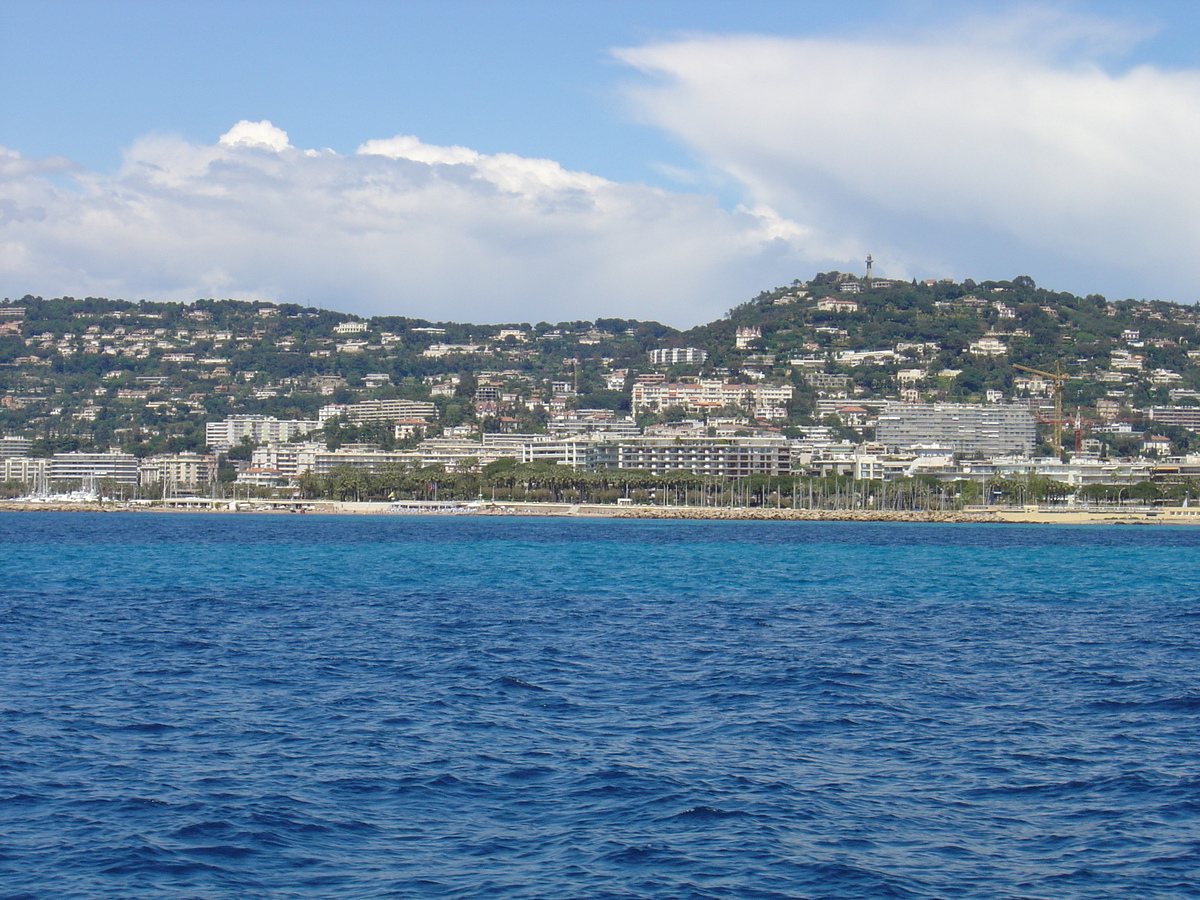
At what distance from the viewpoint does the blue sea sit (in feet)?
34.9

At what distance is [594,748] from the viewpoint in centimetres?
1434

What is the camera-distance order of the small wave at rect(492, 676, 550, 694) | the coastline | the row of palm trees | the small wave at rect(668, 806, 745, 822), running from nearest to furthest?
1. the small wave at rect(668, 806, 745, 822)
2. the small wave at rect(492, 676, 550, 694)
3. the coastline
4. the row of palm trees

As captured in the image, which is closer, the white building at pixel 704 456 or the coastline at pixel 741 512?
the coastline at pixel 741 512

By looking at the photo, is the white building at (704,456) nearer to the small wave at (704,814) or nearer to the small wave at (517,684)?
the small wave at (517,684)

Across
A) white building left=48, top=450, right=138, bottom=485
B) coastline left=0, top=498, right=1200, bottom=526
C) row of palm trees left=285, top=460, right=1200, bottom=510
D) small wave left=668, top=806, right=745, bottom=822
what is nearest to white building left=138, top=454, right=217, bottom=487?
white building left=48, top=450, right=138, bottom=485

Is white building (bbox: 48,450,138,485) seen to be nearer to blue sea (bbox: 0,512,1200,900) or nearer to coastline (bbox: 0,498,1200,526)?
coastline (bbox: 0,498,1200,526)

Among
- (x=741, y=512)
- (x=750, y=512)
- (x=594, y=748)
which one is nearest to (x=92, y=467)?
(x=741, y=512)

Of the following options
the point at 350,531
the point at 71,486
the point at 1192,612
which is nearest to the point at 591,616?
the point at 1192,612

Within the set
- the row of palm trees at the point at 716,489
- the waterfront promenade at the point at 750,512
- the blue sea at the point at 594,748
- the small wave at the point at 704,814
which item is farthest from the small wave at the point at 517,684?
the row of palm trees at the point at 716,489

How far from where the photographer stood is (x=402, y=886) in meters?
10.2

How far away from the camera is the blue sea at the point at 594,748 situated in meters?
10.6

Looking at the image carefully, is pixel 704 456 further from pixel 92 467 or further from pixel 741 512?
pixel 92 467

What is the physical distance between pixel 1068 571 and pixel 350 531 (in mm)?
46627

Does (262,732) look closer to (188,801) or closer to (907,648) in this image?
(188,801)
